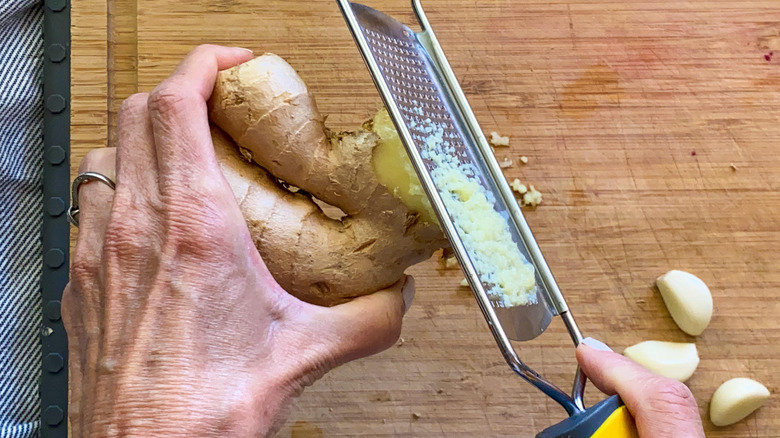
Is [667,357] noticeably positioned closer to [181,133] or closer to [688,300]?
[688,300]

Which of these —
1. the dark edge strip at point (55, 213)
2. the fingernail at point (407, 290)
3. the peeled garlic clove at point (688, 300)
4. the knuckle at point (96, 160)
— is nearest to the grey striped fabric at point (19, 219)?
the dark edge strip at point (55, 213)

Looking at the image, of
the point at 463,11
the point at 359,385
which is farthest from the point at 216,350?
the point at 463,11

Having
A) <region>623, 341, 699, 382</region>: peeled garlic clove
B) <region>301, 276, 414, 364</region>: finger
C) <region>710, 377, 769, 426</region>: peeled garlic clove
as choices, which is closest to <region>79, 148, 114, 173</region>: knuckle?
<region>301, 276, 414, 364</region>: finger

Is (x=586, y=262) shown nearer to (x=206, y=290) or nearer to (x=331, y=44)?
(x=331, y=44)

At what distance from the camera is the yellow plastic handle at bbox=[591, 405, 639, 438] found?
67 cm

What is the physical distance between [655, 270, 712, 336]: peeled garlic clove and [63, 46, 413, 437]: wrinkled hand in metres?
0.65

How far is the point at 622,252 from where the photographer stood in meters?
1.18

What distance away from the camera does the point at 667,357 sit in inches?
44.8

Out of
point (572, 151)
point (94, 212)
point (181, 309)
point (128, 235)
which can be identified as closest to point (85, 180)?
point (94, 212)

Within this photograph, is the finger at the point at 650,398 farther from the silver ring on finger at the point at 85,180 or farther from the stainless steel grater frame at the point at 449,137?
the silver ring on finger at the point at 85,180

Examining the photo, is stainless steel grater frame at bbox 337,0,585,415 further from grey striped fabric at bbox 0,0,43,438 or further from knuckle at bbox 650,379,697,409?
grey striped fabric at bbox 0,0,43,438

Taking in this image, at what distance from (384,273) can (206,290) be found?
28cm

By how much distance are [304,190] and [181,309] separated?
10.8 inches

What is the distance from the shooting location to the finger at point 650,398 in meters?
0.66
